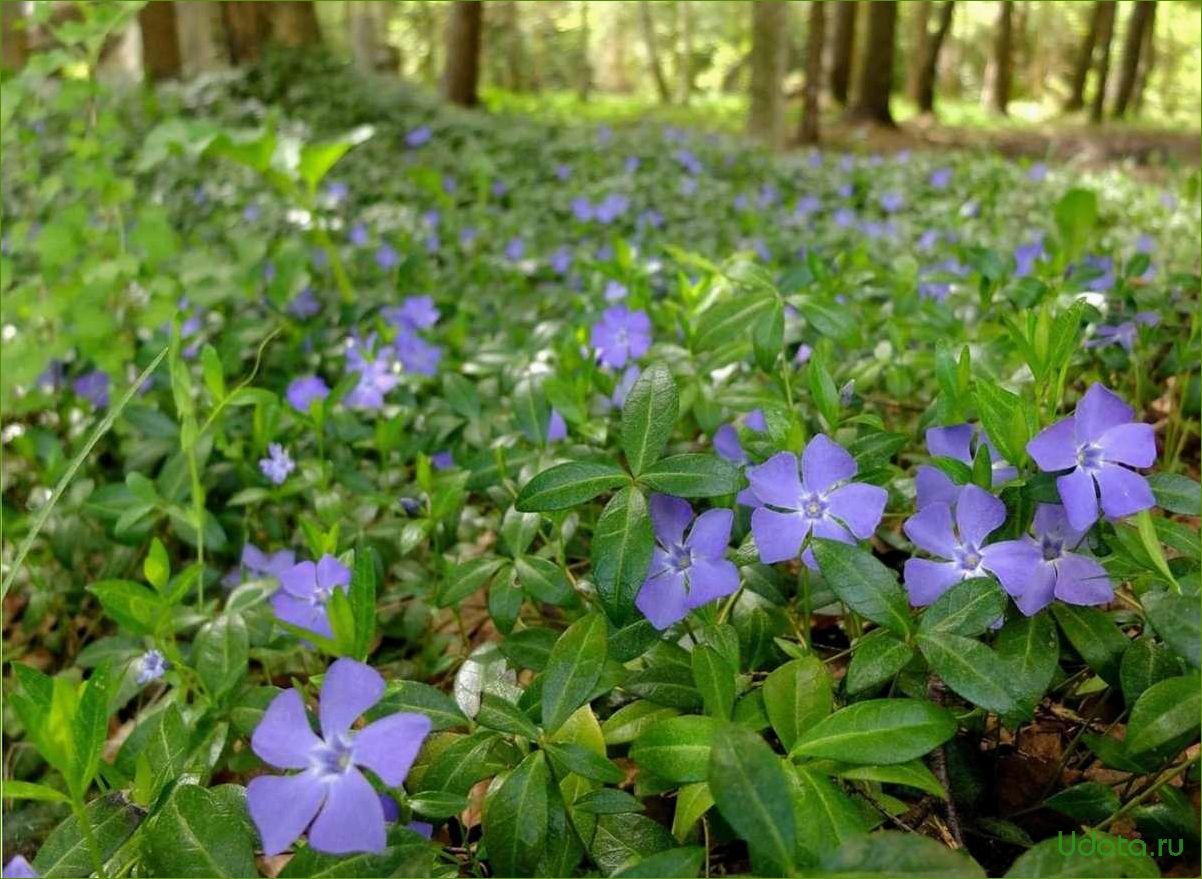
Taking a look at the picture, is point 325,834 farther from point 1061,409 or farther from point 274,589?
point 1061,409

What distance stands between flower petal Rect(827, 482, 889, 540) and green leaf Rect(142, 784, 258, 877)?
57cm

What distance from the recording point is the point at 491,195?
4953 mm

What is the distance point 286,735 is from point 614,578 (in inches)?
11.4

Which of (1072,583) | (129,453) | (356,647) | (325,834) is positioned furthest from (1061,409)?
(129,453)

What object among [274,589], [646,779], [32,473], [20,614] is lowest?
[20,614]

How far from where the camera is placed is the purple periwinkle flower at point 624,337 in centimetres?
184

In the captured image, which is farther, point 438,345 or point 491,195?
point 491,195

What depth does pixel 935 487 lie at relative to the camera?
3.17 feet

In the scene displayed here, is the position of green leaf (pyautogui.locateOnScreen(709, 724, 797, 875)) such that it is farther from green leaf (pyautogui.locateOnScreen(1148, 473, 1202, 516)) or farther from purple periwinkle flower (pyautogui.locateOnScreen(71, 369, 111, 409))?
purple periwinkle flower (pyautogui.locateOnScreen(71, 369, 111, 409))

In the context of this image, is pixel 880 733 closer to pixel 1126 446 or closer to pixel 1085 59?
pixel 1126 446

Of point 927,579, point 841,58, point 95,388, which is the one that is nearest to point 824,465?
point 927,579

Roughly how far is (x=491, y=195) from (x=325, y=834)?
4.51 metres

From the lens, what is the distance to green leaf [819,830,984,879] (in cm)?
63

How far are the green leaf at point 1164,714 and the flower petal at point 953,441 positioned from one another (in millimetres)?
284
